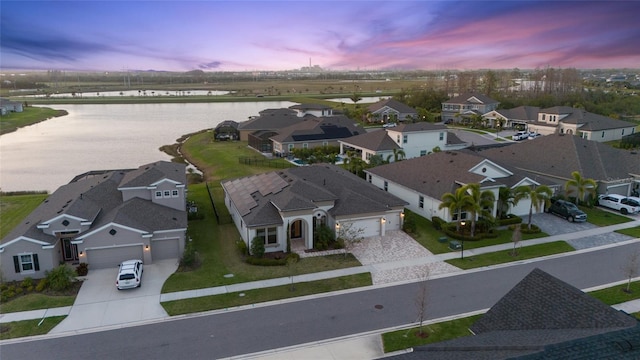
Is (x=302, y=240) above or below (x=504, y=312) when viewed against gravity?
below

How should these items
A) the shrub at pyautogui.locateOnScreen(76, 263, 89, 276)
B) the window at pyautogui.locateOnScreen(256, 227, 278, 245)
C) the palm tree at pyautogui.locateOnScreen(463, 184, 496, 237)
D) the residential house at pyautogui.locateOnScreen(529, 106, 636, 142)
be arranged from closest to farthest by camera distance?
1. the shrub at pyautogui.locateOnScreen(76, 263, 89, 276)
2. the window at pyautogui.locateOnScreen(256, 227, 278, 245)
3. the palm tree at pyautogui.locateOnScreen(463, 184, 496, 237)
4. the residential house at pyautogui.locateOnScreen(529, 106, 636, 142)

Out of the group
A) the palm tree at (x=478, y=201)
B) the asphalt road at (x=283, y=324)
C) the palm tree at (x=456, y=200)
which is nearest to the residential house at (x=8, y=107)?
the asphalt road at (x=283, y=324)

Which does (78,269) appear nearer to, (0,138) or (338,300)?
(338,300)

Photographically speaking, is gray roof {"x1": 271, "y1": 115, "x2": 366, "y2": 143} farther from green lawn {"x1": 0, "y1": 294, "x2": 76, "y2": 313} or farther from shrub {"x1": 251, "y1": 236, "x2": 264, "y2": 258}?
green lawn {"x1": 0, "y1": 294, "x2": 76, "y2": 313}

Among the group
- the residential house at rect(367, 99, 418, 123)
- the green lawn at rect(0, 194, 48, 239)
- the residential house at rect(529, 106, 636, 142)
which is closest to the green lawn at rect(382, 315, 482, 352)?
the green lawn at rect(0, 194, 48, 239)

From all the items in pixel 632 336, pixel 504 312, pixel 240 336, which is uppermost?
pixel 632 336

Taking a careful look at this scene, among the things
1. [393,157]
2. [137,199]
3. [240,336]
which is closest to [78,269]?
[137,199]

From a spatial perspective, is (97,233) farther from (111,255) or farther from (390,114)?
(390,114)
